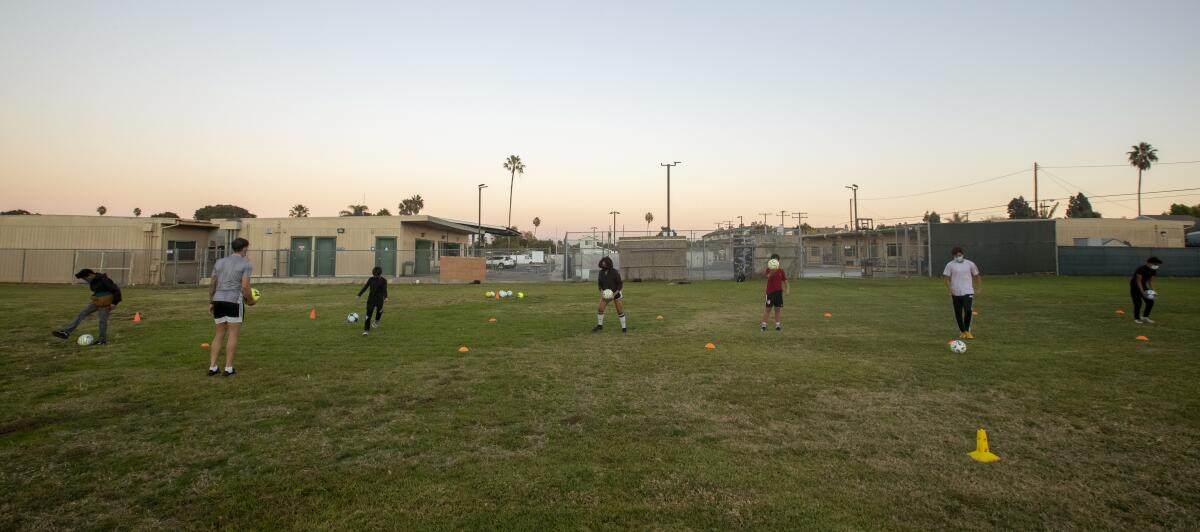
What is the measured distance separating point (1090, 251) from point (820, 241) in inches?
1218

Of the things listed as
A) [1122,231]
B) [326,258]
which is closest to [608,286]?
[326,258]

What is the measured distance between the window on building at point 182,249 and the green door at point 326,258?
757cm

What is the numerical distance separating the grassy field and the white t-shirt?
3.94ft

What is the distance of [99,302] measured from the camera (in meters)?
10.8

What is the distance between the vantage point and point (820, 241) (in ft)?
216

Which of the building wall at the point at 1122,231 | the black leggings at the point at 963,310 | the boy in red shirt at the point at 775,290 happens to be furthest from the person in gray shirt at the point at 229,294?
the building wall at the point at 1122,231

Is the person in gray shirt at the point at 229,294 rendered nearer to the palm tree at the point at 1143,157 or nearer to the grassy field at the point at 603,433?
the grassy field at the point at 603,433

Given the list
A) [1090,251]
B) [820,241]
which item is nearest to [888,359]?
[1090,251]

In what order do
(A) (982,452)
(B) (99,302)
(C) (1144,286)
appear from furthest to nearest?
1. (C) (1144,286)
2. (B) (99,302)
3. (A) (982,452)

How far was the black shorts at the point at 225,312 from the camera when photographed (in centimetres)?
791

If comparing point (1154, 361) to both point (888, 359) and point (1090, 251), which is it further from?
point (1090, 251)

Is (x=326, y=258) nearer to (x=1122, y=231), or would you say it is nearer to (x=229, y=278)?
(x=229, y=278)

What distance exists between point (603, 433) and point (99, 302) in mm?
11711

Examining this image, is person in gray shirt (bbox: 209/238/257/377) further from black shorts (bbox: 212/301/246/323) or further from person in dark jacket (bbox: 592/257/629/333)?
person in dark jacket (bbox: 592/257/629/333)
